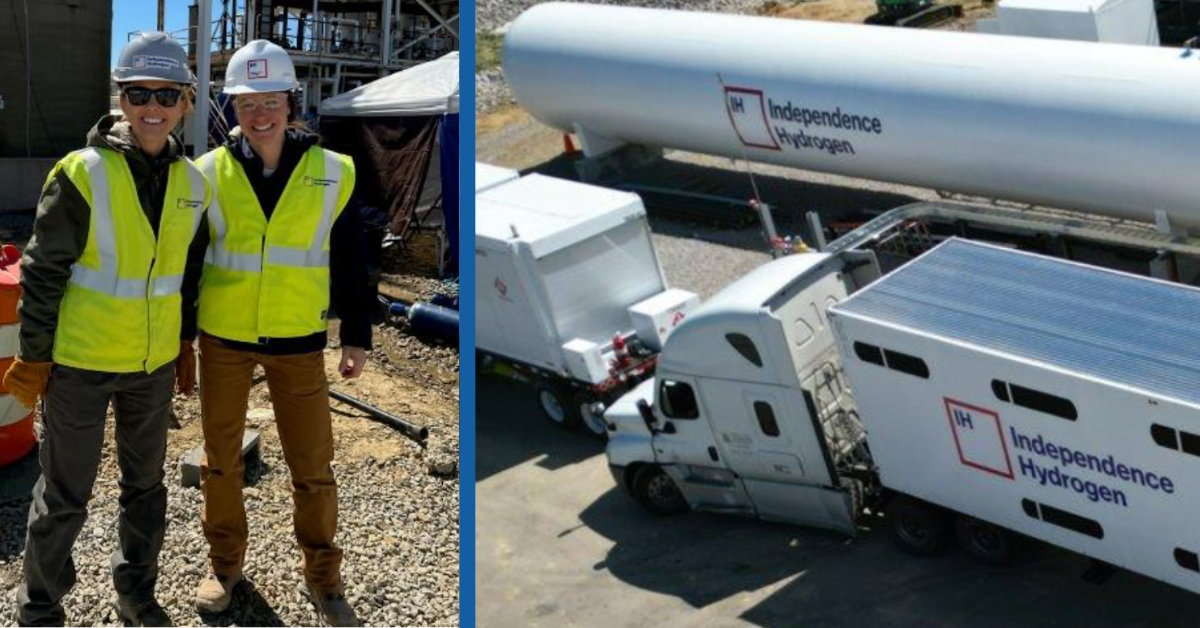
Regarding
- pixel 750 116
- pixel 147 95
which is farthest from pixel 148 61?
pixel 750 116

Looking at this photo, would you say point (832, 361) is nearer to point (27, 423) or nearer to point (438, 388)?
point (438, 388)

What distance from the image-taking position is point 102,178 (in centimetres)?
583

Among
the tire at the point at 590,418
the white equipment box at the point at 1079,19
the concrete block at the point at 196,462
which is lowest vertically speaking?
the tire at the point at 590,418

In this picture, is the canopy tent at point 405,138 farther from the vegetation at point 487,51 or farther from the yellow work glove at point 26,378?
the yellow work glove at point 26,378

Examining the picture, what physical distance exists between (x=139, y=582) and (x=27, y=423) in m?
4.01

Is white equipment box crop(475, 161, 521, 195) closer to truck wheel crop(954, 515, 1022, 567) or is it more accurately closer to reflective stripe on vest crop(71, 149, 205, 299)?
truck wheel crop(954, 515, 1022, 567)

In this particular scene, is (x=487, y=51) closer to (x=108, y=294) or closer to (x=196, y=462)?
(x=196, y=462)

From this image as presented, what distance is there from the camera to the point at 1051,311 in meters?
10.4

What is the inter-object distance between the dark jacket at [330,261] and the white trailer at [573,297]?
305 inches

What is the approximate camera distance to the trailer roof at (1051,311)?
9570mm

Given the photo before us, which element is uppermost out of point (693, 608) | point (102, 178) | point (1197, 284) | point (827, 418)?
point (102, 178)

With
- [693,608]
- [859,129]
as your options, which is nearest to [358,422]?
[693,608]

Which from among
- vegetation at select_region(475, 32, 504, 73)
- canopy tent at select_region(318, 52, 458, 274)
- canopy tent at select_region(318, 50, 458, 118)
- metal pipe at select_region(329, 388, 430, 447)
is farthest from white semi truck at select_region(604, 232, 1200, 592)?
vegetation at select_region(475, 32, 504, 73)

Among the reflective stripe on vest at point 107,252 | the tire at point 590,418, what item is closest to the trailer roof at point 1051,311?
the tire at point 590,418
